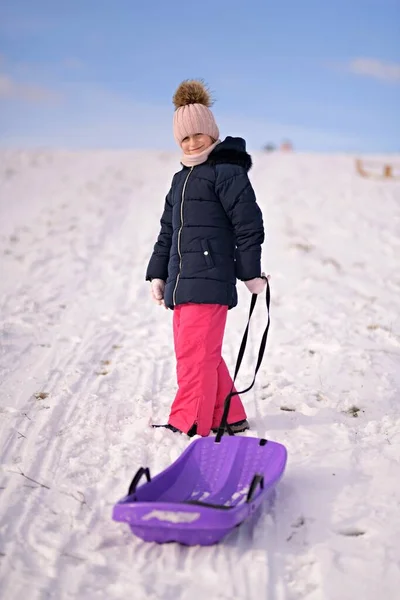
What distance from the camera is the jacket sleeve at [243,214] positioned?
3395 mm

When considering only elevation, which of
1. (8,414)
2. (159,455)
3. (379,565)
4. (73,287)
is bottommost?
(379,565)

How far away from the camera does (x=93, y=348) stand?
5.32 m

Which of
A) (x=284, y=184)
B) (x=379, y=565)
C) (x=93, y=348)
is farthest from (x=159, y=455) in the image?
(x=284, y=184)

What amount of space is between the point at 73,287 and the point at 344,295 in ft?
11.3

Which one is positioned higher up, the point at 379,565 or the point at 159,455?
the point at 159,455

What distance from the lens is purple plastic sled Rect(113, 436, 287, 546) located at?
2.33 meters

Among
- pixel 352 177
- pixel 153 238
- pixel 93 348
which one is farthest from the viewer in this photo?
pixel 352 177

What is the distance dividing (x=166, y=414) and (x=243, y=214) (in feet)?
4.84

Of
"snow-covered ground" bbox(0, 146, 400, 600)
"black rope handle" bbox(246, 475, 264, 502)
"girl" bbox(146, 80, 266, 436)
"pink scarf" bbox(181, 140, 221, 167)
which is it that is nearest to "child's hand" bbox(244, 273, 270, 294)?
"girl" bbox(146, 80, 266, 436)

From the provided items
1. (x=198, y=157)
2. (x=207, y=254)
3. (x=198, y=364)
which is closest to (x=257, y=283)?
(x=207, y=254)

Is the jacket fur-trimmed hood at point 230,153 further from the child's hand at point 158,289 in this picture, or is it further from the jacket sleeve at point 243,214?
the child's hand at point 158,289

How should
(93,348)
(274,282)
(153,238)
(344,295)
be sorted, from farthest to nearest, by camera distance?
(153,238) < (274,282) < (344,295) < (93,348)

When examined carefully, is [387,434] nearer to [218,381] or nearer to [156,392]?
[218,381]

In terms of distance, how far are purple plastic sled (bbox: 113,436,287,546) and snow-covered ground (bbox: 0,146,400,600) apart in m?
0.13
